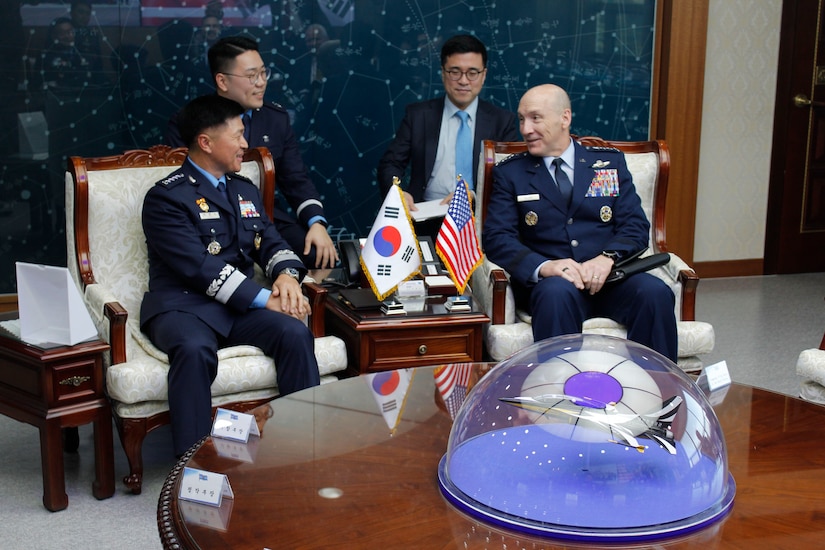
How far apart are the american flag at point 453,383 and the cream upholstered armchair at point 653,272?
0.83m

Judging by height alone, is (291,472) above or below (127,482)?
above

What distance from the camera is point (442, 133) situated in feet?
15.6


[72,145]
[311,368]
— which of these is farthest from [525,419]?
[72,145]

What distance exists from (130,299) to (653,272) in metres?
1.97

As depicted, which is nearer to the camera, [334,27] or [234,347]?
[234,347]

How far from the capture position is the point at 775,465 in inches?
85.4

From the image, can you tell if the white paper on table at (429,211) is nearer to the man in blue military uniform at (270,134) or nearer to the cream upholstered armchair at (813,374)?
the man in blue military uniform at (270,134)

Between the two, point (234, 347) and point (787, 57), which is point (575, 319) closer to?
point (234, 347)

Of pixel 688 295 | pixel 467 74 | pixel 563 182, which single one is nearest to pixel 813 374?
pixel 688 295

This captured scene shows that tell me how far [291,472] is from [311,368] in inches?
48.9

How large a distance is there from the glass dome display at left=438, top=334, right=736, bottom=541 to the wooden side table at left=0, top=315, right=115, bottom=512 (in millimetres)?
1484

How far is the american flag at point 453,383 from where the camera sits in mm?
2577

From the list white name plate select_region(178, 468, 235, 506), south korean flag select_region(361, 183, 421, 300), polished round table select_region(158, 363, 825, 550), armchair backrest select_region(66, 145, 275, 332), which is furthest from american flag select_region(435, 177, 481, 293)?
white name plate select_region(178, 468, 235, 506)

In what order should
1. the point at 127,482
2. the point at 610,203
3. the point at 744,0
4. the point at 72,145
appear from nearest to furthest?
the point at 127,482 < the point at 610,203 < the point at 72,145 < the point at 744,0
